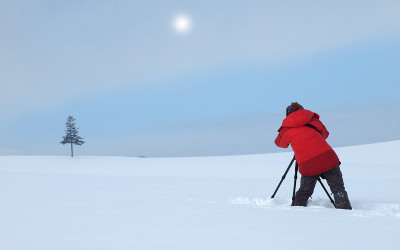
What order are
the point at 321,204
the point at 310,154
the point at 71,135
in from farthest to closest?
the point at 71,135
the point at 321,204
the point at 310,154

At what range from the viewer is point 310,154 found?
5617 millimetres

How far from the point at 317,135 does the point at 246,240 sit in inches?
136

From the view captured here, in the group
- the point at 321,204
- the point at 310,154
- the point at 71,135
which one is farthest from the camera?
the point at 71,135

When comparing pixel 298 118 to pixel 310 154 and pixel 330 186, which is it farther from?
pixel 330 186

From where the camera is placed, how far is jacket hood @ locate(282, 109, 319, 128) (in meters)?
5.64

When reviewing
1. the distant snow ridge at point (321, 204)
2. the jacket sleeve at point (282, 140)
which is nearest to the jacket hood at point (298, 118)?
the jacket sleeve at point (282, 140)

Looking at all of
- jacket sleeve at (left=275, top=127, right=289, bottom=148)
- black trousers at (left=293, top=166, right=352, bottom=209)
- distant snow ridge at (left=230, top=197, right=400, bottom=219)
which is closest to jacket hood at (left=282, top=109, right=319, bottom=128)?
jacket sleeve at (left=275, top=127, right=289, bottom=148)

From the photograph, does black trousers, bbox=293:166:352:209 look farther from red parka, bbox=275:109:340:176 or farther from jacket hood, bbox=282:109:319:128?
jacket hood, bbox=282:109:319:128

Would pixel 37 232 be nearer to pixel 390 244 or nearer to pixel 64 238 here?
pixel 64 238

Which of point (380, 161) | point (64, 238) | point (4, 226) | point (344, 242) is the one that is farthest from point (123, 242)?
point (380, 161)

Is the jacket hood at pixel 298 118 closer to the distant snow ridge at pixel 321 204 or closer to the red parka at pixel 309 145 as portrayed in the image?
the red parka at pixel 309 145

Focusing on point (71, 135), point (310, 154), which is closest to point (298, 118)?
point (310, 154)

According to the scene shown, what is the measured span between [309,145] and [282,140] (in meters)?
0.50

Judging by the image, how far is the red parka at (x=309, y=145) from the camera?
18.4 feet
